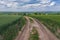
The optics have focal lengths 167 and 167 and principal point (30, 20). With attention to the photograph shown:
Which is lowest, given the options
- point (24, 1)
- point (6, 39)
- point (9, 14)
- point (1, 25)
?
point (6, 39)

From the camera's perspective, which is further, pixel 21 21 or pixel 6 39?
pixel 21 21

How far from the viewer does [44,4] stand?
11.7ft

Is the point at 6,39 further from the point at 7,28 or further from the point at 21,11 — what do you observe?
the point at 21,11

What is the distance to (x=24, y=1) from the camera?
3.56 m

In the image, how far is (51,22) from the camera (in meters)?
3.51

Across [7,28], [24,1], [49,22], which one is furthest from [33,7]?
[7,28]

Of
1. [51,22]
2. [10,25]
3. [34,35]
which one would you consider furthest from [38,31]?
[10,25]

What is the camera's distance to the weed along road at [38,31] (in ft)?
11.0

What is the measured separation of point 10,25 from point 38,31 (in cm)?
60

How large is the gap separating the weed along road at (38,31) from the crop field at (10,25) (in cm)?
11

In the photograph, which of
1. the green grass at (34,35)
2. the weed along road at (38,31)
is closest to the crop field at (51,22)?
the weed along road at (38,31)

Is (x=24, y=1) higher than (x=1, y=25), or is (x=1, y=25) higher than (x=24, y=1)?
(x=24, y=1)

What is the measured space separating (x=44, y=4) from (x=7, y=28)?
940mm

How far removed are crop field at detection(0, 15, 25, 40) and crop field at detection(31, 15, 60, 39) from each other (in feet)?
1.13
